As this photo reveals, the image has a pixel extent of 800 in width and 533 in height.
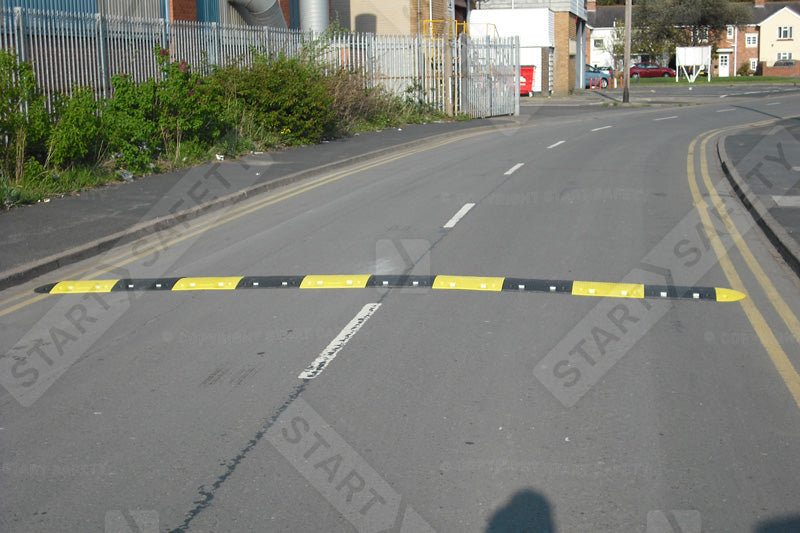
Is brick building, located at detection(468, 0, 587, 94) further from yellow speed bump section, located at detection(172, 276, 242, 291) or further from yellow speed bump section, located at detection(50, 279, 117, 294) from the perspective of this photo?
yellow speed bump section, located at detection(50, 279, 117, 294)

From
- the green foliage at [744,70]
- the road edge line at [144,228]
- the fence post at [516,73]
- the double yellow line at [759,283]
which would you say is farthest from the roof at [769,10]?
the double yellow line at [759,283]

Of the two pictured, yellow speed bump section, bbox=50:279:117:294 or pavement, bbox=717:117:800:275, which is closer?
yellow speed bump section, bbox=50:279:117:294

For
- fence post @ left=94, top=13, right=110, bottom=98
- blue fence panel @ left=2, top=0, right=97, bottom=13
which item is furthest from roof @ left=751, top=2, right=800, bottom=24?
fence post @ left=94, top=13, right=110, bottom=98

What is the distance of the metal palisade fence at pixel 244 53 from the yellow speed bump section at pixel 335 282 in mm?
8475

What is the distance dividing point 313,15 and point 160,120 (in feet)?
39.1

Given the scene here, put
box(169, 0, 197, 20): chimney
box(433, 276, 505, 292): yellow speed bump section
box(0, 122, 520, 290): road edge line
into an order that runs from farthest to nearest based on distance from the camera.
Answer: box(169, 0, 197, 20): chimney → box(0, 122, 520, 290): road edge line → box(433, 276, 505, 292): yellow speed bump section

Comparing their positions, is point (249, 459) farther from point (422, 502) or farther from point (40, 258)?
point (40, 258)

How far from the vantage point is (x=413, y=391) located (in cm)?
592

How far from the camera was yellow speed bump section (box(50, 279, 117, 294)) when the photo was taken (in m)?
8.91

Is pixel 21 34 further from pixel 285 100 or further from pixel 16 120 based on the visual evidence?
pixel 285 100

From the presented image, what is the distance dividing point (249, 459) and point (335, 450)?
0.48 m

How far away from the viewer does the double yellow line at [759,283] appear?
632 cm

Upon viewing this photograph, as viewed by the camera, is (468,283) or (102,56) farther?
(102,56)

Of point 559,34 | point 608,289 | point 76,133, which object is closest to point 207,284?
point 608,289
